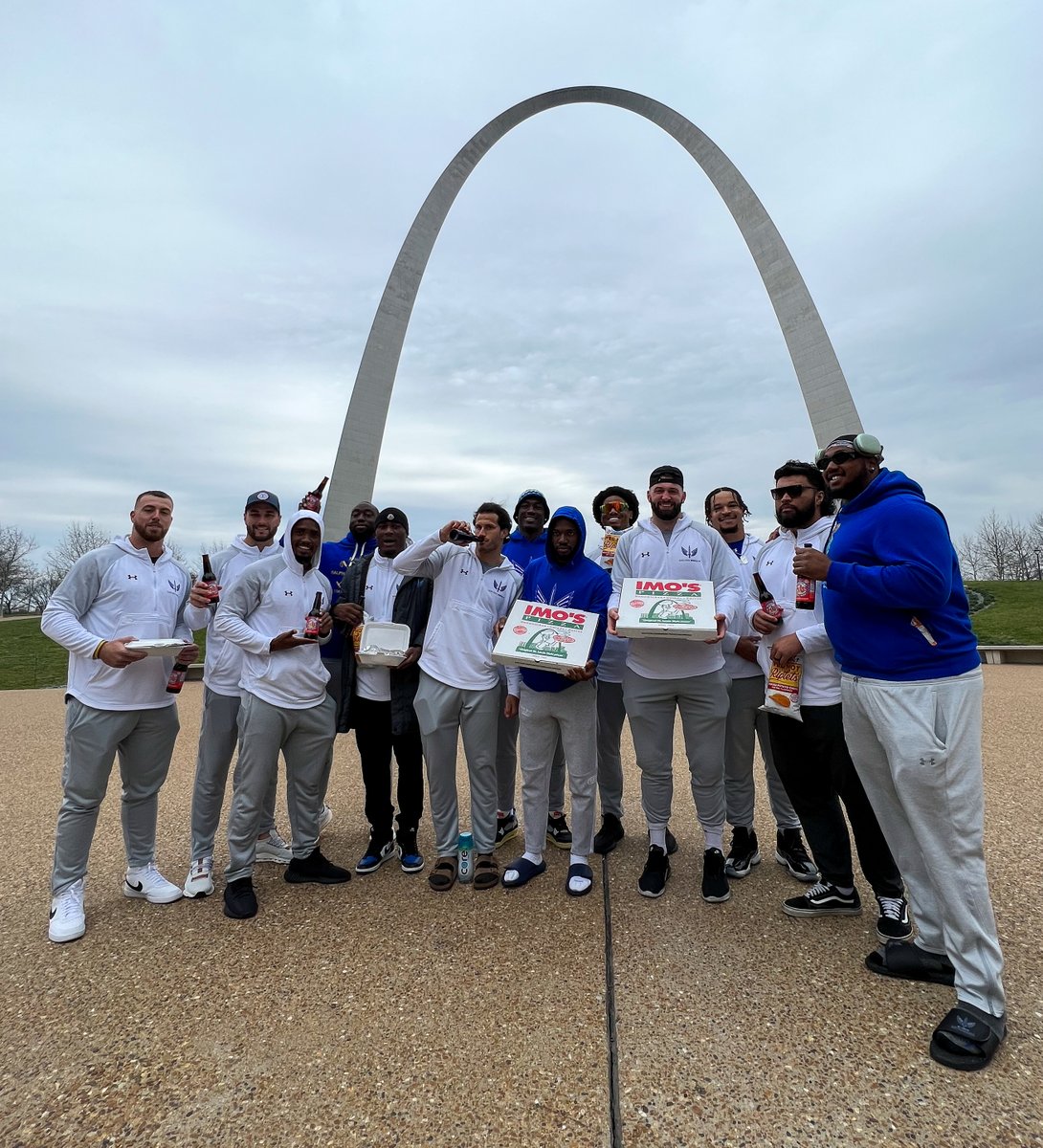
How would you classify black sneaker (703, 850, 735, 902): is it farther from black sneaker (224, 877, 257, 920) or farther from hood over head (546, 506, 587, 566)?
black sneaker (224, 877, 257, 920)

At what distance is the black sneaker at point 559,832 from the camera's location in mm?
4068

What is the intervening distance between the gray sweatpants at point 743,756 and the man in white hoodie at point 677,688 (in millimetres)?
346

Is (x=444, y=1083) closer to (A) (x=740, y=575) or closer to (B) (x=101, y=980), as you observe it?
(B) (x=101, y=980)

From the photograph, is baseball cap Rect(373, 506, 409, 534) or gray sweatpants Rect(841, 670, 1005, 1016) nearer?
gray sweatpants Rect(841, 670, 1005, 1016)

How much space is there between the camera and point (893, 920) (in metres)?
2.78

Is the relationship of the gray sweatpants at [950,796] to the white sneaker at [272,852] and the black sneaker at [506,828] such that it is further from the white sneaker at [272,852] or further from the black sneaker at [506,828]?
the white sneaker at [272,852]

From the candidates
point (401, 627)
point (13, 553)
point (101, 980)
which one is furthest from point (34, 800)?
point (13, 553)

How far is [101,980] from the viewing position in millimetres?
2619

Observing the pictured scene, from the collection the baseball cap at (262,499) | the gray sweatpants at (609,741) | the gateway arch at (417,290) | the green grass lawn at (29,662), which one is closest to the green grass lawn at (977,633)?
the green grass lawn at (29,662)

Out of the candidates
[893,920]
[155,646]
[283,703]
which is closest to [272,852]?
[283,703]

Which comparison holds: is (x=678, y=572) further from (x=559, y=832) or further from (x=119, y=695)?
(x=119, y=695)

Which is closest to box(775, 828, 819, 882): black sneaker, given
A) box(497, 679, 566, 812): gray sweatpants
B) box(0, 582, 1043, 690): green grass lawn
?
box(497, 679, 566, 812): gray sweatpants

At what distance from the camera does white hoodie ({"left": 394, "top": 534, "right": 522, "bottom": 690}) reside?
356 cm

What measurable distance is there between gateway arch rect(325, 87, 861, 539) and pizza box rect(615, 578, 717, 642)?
15.7 m
